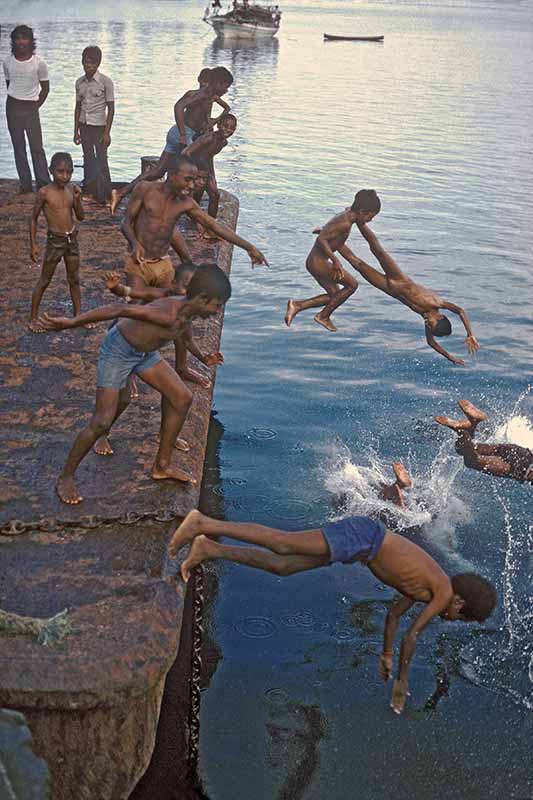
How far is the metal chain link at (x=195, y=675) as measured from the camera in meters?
6.04

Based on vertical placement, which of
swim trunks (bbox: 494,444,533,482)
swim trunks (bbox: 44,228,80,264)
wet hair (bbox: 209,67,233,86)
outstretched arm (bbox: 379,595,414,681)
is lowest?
swim trunks (bbox: 494,444,533,482)

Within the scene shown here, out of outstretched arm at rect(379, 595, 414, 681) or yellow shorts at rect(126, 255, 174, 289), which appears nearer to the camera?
outstretched arm at rect(379, 595, 414, 681)

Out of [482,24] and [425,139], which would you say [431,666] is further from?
[482,24]

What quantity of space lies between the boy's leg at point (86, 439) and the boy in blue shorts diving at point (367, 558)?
2.90 ft

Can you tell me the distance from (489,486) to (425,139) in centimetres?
2726

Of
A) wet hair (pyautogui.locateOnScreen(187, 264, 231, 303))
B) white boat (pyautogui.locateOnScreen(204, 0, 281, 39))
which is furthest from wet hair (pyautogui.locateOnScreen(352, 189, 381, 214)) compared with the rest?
white boat (pyautogui.locateOnScreen(204, 0, 281, 39))

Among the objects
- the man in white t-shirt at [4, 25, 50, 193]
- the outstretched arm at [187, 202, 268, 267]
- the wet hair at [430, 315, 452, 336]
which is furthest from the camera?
the man in white t-shirt at [4, 25, 50, 193]

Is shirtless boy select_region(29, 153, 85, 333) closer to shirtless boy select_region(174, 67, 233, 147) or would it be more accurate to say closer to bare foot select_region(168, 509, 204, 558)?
shirtless boy select_region(174, 67, 233, 147)

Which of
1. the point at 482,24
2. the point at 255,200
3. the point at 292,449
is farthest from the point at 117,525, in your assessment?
the point at 482,24

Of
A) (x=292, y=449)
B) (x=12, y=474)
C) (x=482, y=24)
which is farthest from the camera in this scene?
(x=482, y=24)

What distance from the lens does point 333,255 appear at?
962 centimetres

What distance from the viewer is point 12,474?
21.4 ft

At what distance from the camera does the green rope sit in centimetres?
488

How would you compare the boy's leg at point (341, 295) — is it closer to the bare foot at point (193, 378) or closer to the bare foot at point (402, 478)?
the bare foot at point (402, 478)
